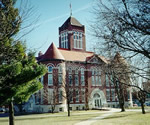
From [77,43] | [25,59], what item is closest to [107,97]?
[77,43]

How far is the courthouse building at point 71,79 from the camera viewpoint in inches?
1374

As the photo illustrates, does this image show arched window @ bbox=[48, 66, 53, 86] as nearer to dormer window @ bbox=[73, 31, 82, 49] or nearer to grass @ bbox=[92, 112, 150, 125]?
dormer window @ bbox=[73, 31, 82, 49]

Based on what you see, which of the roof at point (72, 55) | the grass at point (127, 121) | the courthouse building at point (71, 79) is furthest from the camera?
the roof at point (72, 55)

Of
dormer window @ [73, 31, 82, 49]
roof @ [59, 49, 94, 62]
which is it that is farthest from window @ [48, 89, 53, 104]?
dormer window @ [73, 31, 82, 49]

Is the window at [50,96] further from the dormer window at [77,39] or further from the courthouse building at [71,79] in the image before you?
the dormer window at [77,39]

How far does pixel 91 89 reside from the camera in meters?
41.0

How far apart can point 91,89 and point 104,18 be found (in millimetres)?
35391

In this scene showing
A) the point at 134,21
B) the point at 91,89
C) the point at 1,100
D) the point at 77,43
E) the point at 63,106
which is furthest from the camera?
the point at 77,43

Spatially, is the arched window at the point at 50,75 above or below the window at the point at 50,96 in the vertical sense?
above

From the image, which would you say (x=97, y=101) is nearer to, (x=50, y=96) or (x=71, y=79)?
(x=50, y=96)

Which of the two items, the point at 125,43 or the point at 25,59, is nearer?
the point at 125,43

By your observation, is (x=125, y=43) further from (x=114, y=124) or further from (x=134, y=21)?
(x=114, y=124)

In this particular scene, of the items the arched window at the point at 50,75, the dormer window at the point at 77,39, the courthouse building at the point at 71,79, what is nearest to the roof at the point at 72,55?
the courthouse building at the point at 71,79

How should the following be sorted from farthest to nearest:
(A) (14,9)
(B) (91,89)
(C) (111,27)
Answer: (B) (91,89) < (A) (14,9) < (C) (111,27)
